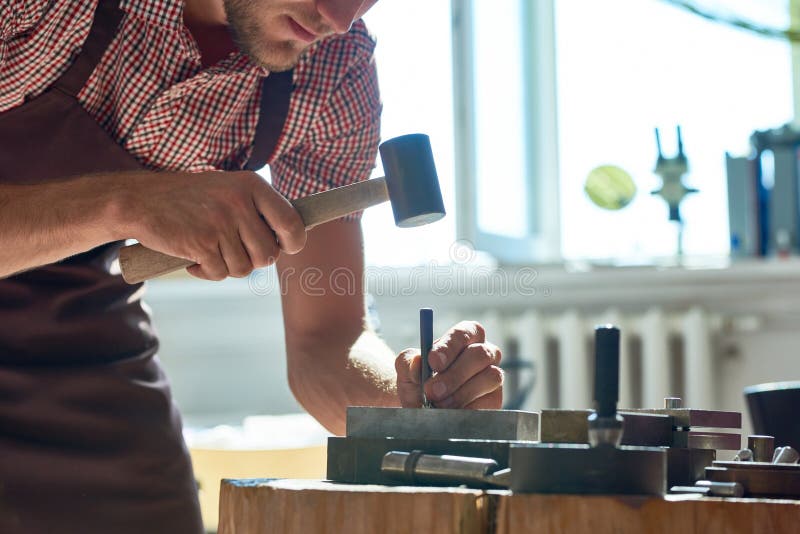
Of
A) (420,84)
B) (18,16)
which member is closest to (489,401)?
(18,16)

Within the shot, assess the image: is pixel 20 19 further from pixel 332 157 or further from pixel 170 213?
pixel 332 157

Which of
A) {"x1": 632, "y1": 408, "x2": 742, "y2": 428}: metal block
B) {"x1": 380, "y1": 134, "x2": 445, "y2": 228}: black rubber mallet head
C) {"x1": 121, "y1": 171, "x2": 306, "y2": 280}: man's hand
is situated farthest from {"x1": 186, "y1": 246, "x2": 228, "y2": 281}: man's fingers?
{"x1": 632, "y1": 408, "x2": 742, "y2": 428}: metal block

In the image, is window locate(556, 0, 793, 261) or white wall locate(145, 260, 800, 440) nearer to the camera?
white wall locate(145, 260, 800, 440)

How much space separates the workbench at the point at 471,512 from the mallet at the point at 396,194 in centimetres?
47

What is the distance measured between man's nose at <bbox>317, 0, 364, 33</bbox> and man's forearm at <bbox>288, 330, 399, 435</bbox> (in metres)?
0.44

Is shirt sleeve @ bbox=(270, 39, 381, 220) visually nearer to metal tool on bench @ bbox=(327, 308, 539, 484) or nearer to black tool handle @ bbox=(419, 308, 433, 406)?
black tool handle @ bbox=(419, 308, 433, 406)

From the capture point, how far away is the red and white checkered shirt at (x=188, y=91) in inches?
45.5

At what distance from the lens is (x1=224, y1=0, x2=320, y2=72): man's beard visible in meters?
1.28

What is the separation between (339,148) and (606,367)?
0.93 metres

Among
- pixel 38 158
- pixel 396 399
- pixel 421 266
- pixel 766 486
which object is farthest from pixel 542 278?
pixel 766 486

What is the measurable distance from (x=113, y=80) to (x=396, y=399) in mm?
539

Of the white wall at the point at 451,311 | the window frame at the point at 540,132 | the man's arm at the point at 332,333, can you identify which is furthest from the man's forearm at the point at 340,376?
the window frame at the point at 540,132

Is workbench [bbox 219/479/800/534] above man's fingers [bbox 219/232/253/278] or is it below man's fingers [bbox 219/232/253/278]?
below

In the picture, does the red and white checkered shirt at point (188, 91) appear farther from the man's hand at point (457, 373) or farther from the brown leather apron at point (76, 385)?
the man's hand at point (457, 373)
